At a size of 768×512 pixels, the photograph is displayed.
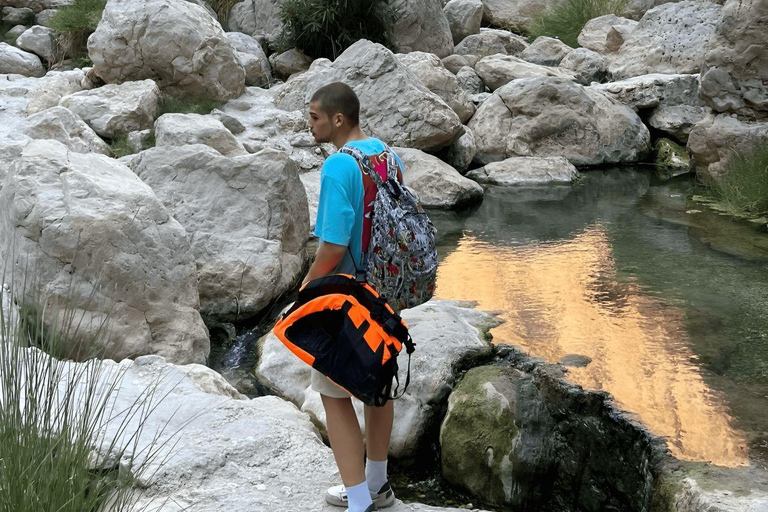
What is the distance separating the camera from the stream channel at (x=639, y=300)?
398 cm

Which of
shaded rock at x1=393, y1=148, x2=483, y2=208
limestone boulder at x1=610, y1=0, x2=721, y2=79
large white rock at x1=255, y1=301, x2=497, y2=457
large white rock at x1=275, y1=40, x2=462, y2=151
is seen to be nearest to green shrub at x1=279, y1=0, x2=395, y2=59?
large white rock at x1=275, y1=40, x2=462, y2=151

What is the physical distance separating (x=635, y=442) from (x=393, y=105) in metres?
7.28

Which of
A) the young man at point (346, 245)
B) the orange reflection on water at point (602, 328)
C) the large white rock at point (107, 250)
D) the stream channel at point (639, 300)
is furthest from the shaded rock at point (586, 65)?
the young man at point (346, 245)

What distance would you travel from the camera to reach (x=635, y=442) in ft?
12.5

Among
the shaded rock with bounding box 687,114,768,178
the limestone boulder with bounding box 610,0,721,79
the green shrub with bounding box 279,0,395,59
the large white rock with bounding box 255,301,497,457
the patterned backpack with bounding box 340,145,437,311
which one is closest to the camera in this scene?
the patterned backpack with bounding box 340,145,437,311

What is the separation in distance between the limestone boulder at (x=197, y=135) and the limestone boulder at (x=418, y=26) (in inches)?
267

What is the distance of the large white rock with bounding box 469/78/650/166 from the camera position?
11.2m

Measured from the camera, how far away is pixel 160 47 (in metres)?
10.3

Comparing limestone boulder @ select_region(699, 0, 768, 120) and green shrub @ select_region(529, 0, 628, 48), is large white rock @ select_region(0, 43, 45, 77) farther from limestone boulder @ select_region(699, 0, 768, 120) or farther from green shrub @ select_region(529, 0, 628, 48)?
green shrub @ select_region(529, 0, 628, 48)

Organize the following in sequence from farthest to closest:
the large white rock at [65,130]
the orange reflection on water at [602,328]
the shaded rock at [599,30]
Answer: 1. the shaded rock at [599,30]
2. the large white rock at [65,130]
3. the orange reflection on water at [602,328]

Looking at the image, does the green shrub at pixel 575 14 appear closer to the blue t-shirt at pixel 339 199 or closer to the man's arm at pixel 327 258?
the blue t-shirt at pixel 339 199

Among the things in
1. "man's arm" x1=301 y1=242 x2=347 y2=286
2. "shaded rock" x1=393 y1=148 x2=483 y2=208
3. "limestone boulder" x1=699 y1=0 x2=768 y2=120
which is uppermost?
"man's arm" x1=301 y1=242 x2=347 y2=286

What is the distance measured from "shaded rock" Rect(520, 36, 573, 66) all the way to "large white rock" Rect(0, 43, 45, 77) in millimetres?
8650

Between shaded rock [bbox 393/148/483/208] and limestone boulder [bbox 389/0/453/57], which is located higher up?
limestone boulder [bbox 389/0/453/57]
